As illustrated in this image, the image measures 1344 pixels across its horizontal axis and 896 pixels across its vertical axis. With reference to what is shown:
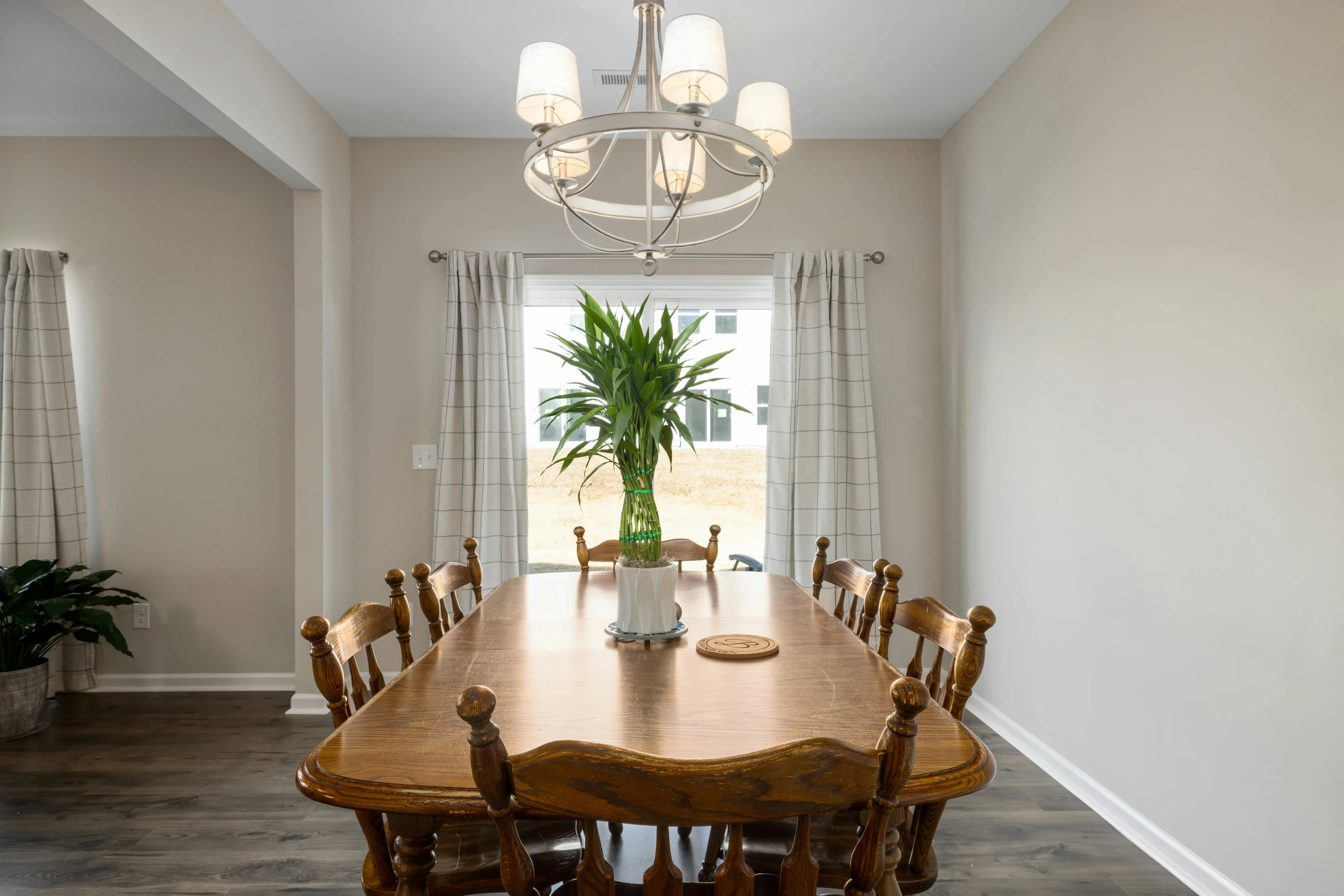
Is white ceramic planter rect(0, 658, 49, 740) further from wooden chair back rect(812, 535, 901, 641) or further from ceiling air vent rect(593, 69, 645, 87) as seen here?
ceiling air vent rect(593, 69, 645, 87)

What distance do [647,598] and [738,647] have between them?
0.24 meters

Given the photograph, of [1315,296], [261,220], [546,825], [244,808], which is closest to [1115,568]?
[1315,296]

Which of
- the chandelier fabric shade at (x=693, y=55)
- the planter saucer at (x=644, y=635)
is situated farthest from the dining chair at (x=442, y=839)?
the chandelier fabric shade at (x=693, y=55)

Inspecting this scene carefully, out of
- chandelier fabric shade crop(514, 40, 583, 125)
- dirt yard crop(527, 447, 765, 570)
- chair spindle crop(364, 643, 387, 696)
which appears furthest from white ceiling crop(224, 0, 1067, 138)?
chair spindle crop(364, 643, 387, 696)

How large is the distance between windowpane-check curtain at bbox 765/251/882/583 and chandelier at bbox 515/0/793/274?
62.4 inches

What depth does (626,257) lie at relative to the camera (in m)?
3.77

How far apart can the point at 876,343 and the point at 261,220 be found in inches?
122

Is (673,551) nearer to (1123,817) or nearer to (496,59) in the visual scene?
(1123,817)

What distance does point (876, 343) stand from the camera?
3.77 m

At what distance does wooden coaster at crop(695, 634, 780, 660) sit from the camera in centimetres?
167

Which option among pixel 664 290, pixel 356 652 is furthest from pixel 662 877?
pixel 664 290

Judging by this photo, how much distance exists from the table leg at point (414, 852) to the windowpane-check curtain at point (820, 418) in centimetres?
260

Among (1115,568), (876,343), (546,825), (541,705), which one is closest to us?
(541,705)

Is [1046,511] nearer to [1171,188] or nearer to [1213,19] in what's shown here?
[1171,188]
